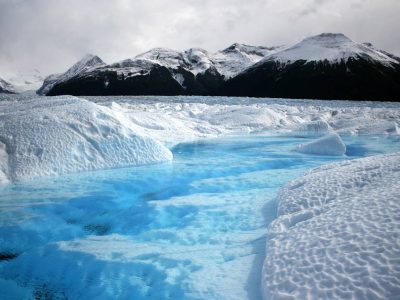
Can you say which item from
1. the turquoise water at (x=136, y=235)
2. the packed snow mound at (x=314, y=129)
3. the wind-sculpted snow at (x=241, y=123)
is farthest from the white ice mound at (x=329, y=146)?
the packed snow mound at (x=314, y=129)

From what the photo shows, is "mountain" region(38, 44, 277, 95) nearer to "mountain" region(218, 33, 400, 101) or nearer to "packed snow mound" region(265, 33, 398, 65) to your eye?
"mountain" region(218, 33, 400, 101)

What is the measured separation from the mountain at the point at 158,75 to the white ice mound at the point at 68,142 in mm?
107168

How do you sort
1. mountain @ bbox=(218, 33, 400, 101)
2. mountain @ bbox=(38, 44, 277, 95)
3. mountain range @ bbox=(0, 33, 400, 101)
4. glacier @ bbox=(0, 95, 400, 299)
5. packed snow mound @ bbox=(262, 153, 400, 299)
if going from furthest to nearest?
mountain @ bbox=(38, 44, 277, 95), mountain range @ bbox=(0, 33, 400, 101), mountain @ bbox=(218, 33, 400, 101), glacier @ bbox=(0, 95, 400, 299), packed snow mound @ bbox=(262, 153, 400, 299)

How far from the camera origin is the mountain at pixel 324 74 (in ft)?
283

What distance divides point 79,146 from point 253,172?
3946mm

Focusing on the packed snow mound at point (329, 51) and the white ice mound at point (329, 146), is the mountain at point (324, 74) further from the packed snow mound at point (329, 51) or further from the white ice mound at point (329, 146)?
the white ice mound at point (329, 146)

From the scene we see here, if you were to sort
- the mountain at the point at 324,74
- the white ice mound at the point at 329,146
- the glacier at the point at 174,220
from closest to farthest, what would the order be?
1. the glacier at the point at 174,220
2. the white ice mound at the point at 329,146
3. the mountain at the point at 324,74

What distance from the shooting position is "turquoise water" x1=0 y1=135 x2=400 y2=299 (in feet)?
9.36

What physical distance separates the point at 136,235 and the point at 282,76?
103299 millimetres

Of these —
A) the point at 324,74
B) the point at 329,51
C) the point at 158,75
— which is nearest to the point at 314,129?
the point at 324,74

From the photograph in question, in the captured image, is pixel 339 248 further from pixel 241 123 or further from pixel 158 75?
pixel 158 75

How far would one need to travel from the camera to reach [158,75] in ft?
409

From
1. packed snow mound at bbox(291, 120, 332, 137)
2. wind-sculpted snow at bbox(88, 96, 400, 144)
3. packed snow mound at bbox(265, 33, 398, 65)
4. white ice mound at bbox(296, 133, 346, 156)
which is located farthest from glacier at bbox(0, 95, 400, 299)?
packed snow mound at bbox(265, 33, 398, 65)

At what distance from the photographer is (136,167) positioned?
7789 millimetres
